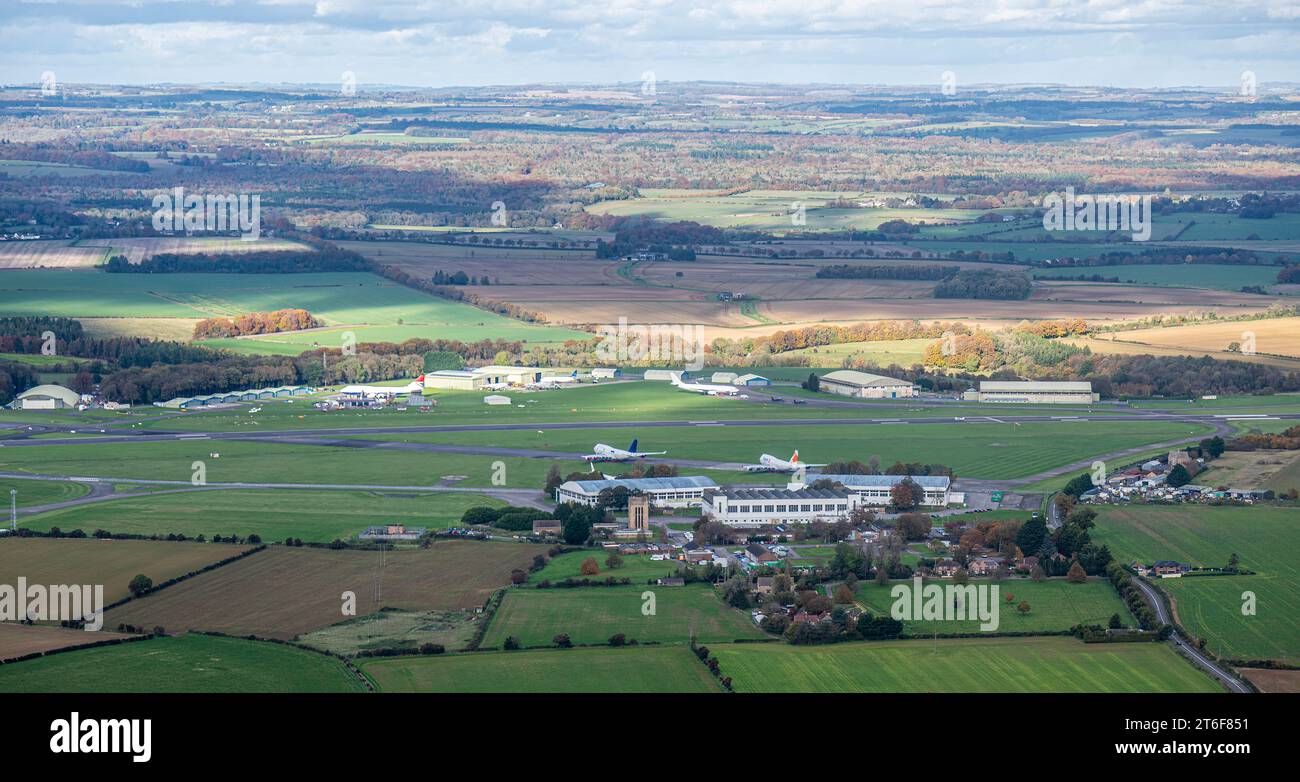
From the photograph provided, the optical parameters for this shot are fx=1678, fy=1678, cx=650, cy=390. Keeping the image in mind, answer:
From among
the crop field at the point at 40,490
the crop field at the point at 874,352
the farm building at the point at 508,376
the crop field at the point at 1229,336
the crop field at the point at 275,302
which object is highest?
the crop field at the point at 275,302

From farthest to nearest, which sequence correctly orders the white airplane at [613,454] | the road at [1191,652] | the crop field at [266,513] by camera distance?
1. the white airplane at [613,454]
2. the crop field at [266,513]
3. the road at [1191,652]

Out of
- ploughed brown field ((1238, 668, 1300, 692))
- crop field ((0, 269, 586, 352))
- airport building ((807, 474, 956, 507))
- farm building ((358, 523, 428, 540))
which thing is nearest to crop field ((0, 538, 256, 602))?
farm building ((358, 523, 428, 540))

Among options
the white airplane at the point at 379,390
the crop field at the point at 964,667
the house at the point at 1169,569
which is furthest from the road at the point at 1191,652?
the white airplane at the point at 379,390

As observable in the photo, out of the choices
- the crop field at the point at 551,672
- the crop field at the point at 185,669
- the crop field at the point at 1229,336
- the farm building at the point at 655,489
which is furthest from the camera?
the crop field at the point at 1229,336

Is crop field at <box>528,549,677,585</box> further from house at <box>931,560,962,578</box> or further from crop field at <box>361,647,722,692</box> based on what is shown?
crop field at <box>361,647,722,692</box>

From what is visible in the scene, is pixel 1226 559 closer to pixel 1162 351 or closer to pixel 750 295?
pixel 1162 351

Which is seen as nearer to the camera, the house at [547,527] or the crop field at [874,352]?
the house at [547,527]

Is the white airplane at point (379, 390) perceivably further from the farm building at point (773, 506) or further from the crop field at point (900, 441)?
the farm building at point (773, 506)

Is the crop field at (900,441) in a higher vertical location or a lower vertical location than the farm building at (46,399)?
lower
